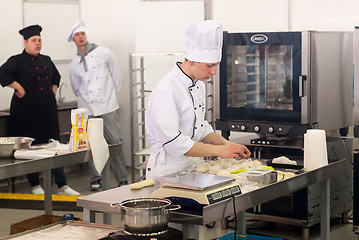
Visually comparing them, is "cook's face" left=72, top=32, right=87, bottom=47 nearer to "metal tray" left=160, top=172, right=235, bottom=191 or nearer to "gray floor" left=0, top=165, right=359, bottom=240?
"gray floor" left=0, top=165, right=359, bottom=240

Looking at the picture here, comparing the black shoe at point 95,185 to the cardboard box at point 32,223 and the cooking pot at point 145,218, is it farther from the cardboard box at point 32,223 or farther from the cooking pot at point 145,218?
the cooking pot at point 145,218

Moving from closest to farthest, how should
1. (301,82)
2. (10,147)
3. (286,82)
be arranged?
(10,147)
(301,82)
(286,82)

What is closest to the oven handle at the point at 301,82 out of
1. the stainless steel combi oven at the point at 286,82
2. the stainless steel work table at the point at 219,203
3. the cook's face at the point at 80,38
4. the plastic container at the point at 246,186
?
the stainless steel combi oven at the point at 286,82

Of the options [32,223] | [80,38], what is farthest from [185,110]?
[80,38]

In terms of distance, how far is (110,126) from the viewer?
23.1ft

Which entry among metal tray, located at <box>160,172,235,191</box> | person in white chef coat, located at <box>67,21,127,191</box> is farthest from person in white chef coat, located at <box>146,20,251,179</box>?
person in white chef coat, located at <box>67,21,127,191</box>

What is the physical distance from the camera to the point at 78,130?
4.16 meters

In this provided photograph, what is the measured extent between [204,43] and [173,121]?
0.43 m

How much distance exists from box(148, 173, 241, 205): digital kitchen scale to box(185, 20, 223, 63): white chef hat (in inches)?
29.1

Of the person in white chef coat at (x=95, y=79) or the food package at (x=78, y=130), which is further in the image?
the person in white chef coat at (x=95, y=79)

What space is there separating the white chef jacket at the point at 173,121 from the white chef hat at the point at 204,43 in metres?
0.15

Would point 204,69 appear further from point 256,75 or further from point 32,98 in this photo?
point 32,98

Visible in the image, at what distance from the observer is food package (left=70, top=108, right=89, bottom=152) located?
13.5 ft

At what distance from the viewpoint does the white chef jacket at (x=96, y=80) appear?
22.4 ft
